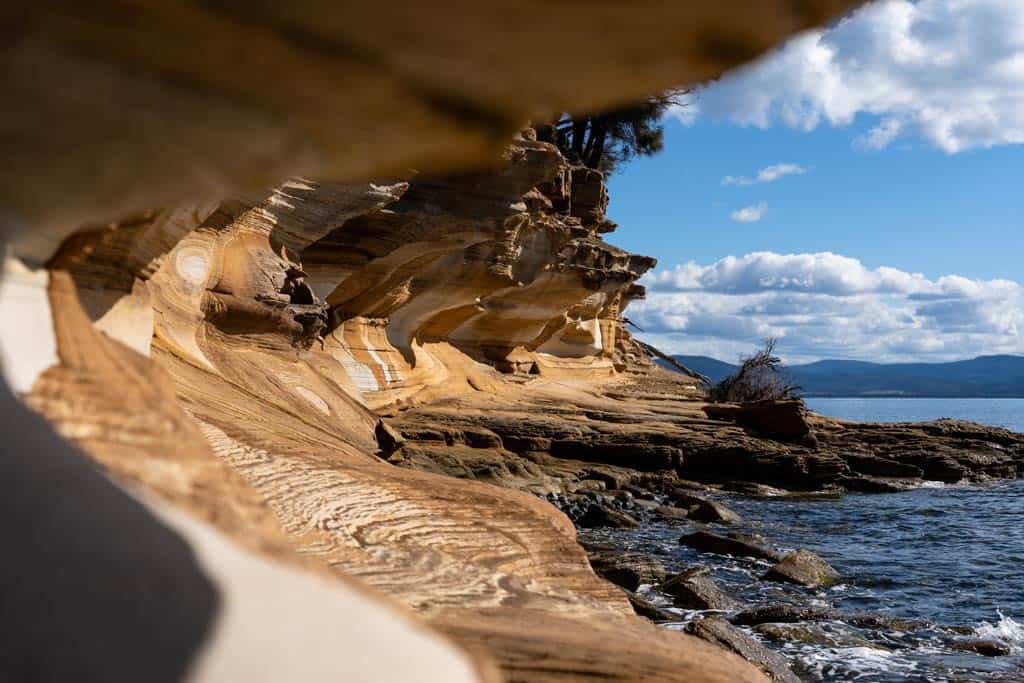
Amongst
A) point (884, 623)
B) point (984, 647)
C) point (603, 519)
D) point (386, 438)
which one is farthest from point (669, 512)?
point (386, 438)

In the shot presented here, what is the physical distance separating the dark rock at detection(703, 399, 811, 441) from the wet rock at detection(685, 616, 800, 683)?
11044mm

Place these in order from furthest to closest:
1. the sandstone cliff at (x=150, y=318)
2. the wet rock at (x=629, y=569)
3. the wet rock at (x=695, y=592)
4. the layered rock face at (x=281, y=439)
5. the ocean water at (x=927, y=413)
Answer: the ocean water at (x=927, y=413), the wet rock at (x=629, y=569), the wet rock at (x=695, y=592), the layered rock face at (x=281, y=439), the sandstone cliff at (x=150, y=318)

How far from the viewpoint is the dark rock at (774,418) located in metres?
17.5

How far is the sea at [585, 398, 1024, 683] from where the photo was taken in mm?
7039

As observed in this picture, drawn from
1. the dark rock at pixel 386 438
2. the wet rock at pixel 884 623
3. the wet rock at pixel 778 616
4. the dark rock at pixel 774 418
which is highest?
the dark rock at pixel 386 438

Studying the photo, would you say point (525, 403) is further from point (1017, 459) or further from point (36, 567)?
point (36, 567)

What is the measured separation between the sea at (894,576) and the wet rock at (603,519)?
0.61 ft

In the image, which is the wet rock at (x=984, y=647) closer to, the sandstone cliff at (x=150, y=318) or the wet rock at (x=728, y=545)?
the wet rock at (x=728, y=545)

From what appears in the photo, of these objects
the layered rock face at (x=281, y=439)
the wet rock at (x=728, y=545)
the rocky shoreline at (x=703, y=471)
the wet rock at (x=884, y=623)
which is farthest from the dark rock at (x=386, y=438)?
the wet rock at (x=728, y=545)

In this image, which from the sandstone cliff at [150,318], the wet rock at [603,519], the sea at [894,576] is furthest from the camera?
the wet rock at [603,519]

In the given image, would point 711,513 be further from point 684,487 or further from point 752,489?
point 752,489

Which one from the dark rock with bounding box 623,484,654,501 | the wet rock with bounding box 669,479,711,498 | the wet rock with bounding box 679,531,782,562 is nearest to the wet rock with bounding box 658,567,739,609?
the wet rock with bounding box 679,531,782,562

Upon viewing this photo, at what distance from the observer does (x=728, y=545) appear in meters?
10.4

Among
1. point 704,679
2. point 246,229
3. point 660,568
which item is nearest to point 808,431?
point 660,568
